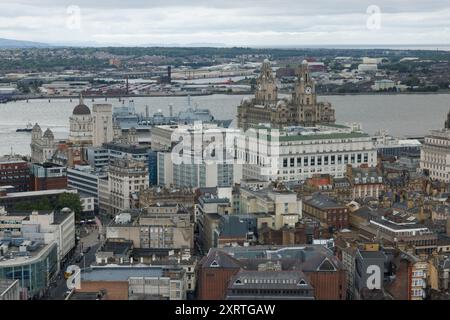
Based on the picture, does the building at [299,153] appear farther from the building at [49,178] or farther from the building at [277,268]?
the building at [277,268]

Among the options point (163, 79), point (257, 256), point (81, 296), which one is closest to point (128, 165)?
point (257, 256)

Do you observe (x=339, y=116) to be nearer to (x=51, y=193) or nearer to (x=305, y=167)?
(x=305, y=167)

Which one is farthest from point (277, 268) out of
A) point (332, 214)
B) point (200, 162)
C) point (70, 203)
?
point (200, 162)

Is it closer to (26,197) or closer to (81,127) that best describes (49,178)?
(26,197)
